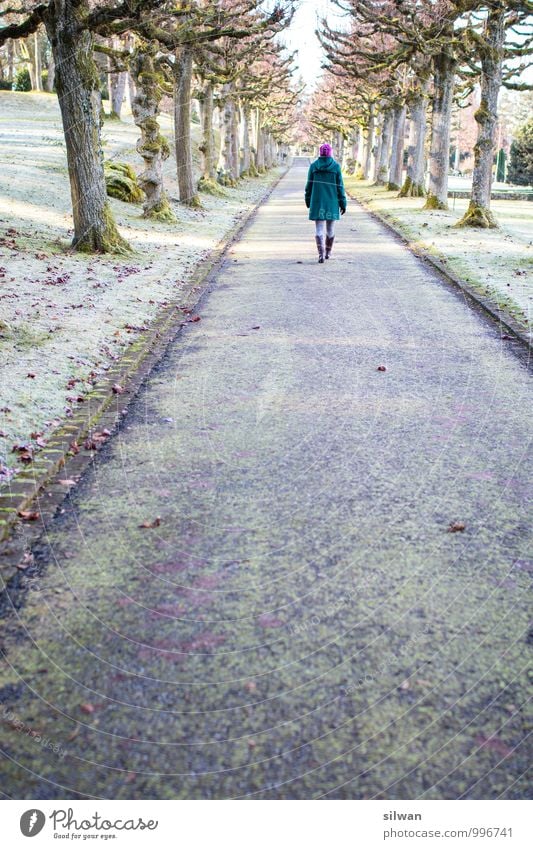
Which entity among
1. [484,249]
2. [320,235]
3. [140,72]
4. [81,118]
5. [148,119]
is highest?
[140,72]

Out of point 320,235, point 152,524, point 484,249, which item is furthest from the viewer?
point 484,249

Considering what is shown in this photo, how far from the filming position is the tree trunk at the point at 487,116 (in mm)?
20672

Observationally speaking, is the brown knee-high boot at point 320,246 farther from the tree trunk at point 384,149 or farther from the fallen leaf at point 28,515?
the tree trunk at point 384,149

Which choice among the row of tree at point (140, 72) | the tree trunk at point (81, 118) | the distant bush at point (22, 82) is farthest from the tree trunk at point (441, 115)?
the distant bush at point (22, 82)

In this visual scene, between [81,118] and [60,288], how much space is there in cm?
435

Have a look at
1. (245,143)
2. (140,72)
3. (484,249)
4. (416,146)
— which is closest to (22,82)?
(245,143)

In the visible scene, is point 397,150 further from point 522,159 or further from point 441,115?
point 522,159

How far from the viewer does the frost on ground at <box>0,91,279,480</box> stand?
6.84 meters

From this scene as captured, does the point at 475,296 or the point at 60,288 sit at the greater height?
the point at 60,288

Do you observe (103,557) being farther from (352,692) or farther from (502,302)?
(502,302)

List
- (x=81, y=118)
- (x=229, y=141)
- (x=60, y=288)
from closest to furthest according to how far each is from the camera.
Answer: (x=60, y=288), (x=81, y=118), (x=229, y=141)

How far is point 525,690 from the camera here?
3176 mm

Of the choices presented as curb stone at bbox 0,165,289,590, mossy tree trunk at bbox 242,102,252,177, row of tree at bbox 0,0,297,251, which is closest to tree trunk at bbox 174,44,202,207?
row of tree at bbox 0,0,297,251

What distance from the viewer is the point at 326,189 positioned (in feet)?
47.9
